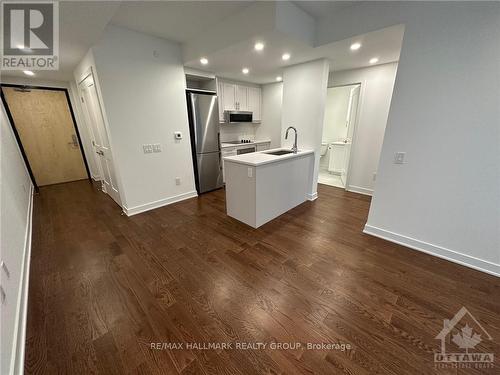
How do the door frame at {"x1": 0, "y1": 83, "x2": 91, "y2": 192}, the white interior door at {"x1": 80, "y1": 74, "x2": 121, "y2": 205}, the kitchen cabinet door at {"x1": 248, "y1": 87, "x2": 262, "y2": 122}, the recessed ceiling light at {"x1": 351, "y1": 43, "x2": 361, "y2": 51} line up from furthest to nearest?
1. the kitchen cabinet door at {"x1": 248, "y1": 87, "x2": 262, "y2": 122}
2. the door frame at {"x1": 0, "y1": 83, "x2": 91, "y2": 192}
3. the white interior door at {"x1": 80, "y1": 74, "x2": 121, "y2": 205}
4. the recessed ceiling light at {"x1": 351, "y1": 43, "x2": 361, "y2": 51}

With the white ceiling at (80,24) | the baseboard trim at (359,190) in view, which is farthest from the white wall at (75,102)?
the baseboard trim at (359,190)

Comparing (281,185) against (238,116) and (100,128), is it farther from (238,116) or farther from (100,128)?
(100,128)

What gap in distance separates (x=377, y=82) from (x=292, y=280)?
3.82 metres

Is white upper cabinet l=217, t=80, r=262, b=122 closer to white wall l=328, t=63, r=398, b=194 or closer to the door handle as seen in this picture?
white wall l=328, t=63, r=398, b=194

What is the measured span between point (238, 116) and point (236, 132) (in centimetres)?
66

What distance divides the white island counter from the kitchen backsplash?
2.39 meters

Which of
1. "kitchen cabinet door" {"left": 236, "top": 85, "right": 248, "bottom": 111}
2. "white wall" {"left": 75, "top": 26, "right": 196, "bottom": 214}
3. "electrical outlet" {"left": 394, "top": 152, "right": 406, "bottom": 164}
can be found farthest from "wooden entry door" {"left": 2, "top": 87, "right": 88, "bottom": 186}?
"electrical outlet" {"left": 394, "top": 152, "right": 406, "bottom": 164}

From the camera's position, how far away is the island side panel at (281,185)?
268 cm

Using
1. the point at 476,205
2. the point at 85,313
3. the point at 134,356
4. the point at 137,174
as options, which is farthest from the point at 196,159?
the point at 476,205

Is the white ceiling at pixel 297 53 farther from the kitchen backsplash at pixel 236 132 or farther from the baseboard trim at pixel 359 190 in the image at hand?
the baseboard trim at pixel 359 190

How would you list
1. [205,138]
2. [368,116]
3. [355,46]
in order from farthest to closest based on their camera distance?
1. [205,138]
2. [368,116]
3. [355,46]

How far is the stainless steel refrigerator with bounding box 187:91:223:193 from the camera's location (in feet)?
12.3

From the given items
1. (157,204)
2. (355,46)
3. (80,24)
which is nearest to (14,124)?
(157,204)

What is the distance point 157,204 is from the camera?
3525 mm
